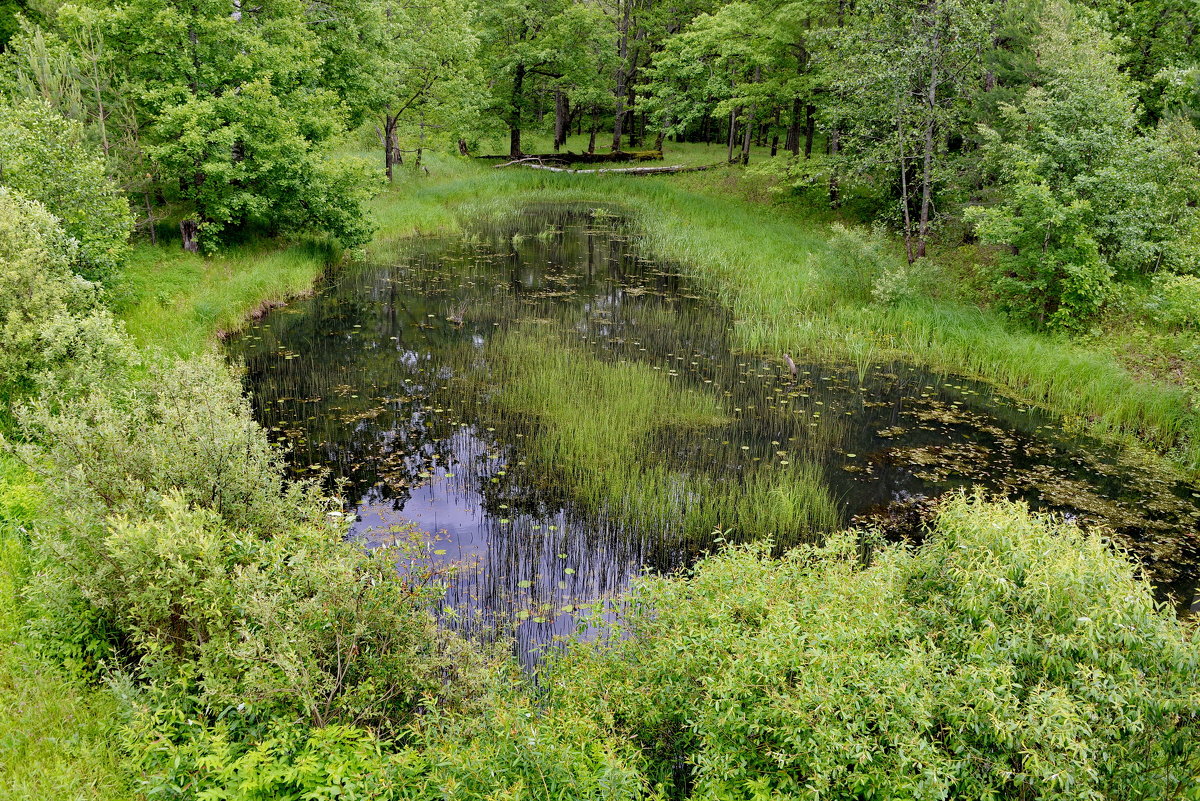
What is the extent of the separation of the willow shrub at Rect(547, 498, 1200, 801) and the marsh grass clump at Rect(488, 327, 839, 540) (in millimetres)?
3823

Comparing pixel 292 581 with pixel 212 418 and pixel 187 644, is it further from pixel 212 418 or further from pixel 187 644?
pixel 212 418

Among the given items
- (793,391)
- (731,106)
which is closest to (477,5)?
(731,106)

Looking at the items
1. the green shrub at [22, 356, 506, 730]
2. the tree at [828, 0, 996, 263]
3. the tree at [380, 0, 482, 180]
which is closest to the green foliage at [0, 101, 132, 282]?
the green shrub at [22, 356, 506, 730]

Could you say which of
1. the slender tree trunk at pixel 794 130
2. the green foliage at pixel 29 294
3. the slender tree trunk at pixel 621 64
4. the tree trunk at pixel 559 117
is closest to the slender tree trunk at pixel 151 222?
the green foliage at pixel 29 294

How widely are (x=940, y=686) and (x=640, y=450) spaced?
21.9 feet

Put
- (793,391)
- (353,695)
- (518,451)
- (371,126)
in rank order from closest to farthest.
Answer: (353,695) → (518,451) → (793,391) → (371,126)

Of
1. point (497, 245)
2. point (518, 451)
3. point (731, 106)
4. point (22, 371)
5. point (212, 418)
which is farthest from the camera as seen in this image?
point (731, 106)

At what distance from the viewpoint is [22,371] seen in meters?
8.24

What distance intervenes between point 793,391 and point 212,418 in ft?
32.8

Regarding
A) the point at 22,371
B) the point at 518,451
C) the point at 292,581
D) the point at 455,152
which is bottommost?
the point at 518,451

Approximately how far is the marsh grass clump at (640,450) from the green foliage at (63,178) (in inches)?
281

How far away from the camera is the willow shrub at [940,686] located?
350 cm

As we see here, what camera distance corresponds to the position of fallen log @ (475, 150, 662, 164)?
42062 mm

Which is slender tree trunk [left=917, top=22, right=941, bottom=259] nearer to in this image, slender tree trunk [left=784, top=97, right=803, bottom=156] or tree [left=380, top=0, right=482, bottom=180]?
slender tree trunk [left=784, top=97, right=803, bottom=156]
